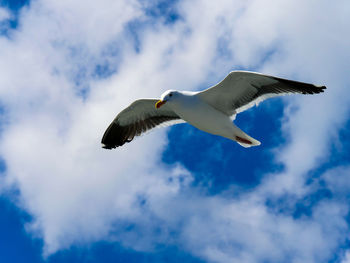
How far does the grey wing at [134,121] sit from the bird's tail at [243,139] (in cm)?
216

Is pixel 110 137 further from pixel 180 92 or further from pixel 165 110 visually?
pixel 180 92

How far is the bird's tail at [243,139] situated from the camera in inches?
472

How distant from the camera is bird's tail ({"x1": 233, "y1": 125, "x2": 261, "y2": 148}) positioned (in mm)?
11984

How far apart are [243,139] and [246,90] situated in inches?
46.7

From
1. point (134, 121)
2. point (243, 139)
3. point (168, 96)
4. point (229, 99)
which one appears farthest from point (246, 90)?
point (134, 121)

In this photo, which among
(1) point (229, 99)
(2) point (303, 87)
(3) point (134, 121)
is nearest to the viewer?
(2) point (303, 87)

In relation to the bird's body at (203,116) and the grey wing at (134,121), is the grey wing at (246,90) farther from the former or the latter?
the grey wing at (134,121)

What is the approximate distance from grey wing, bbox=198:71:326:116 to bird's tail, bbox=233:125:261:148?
602 mm

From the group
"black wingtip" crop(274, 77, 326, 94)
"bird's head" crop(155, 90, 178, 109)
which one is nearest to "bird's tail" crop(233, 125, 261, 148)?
"black wingtip" crop(274, 77, 326, 94)

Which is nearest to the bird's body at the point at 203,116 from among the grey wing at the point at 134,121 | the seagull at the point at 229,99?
the seagull at the point at 229,99

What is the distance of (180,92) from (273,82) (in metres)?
2.16

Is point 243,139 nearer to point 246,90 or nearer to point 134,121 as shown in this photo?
point 246,90

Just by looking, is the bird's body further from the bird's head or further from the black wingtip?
the black wingtip

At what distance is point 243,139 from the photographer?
1220 centimetres
